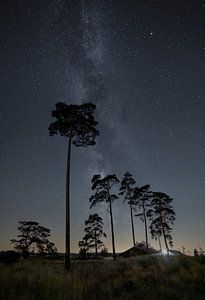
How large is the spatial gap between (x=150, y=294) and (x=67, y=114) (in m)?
15.9

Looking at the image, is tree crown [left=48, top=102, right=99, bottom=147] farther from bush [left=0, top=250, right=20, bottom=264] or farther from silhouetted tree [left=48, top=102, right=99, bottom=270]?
bush [left=0, top=250, right=20, bottom=264]

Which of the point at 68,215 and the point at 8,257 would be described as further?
the point at 8,257

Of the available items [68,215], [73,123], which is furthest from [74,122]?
[68,215]

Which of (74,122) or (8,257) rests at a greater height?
(74,122)

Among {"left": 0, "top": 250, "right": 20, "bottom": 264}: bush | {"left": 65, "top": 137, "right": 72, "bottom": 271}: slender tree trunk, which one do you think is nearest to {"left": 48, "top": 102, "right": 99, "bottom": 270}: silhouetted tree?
{"left": 65, "top": 137, "right": 72, "bottom": 271}: slender tree trunk

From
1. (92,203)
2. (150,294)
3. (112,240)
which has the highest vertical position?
(92,203)

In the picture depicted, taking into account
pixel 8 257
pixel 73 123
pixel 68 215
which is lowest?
pixel 8 257

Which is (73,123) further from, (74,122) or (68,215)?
(68,215)

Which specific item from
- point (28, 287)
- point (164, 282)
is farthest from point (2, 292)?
point (164, 282)

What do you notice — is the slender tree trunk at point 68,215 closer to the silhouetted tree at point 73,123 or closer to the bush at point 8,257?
the silhouetted tree at point 73,123

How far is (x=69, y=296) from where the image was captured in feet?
20.1

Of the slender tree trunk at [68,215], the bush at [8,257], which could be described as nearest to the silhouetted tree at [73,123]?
the slender tree trunk at [68,215]

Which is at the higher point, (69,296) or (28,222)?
(28,222)

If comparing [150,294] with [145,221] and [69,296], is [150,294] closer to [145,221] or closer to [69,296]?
[69,296]
